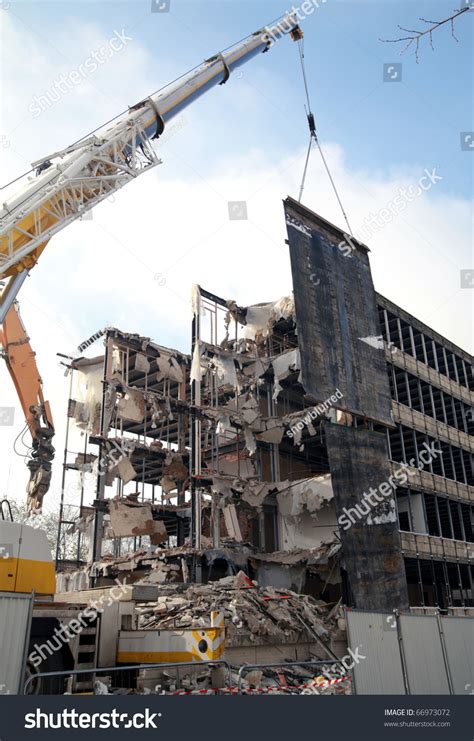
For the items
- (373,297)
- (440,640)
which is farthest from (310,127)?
(440,640)

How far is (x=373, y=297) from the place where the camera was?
28469mm

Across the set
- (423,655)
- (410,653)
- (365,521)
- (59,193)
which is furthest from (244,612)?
(59,193)

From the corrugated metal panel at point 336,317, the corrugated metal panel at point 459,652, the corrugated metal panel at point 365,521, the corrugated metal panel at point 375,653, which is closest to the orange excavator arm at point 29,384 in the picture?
the corrugated metal panel at point 375,653

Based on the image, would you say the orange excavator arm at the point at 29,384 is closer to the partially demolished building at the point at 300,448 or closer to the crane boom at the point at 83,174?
Result: the crane boom at the point at 83,174

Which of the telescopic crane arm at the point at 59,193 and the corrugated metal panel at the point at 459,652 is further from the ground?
the telescopic crane arm at the point at 59,193

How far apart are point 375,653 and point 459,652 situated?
271 cm

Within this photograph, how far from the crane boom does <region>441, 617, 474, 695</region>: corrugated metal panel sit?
10624 millimetres

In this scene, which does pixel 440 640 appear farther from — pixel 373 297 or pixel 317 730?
pixel 373 297

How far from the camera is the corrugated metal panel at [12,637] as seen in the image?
7.96 m

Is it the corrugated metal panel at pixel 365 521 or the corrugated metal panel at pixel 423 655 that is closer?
the corrugated metal panel at pixel 423 655

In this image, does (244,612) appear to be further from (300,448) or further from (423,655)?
(300,448)

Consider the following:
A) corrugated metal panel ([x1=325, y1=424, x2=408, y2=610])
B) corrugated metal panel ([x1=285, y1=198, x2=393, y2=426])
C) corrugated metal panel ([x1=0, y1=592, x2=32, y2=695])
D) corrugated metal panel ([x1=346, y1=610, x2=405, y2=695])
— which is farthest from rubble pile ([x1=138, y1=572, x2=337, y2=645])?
corrugated metal panel ([x1=0, y1=592, x2=32, y2=695])

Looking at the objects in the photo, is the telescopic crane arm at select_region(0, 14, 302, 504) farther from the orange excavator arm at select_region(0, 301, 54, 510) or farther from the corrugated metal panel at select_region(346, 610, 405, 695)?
the corrugated metal panel at select_region(346, 610, 405, 695)

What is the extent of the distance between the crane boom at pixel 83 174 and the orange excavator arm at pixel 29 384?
300cm
